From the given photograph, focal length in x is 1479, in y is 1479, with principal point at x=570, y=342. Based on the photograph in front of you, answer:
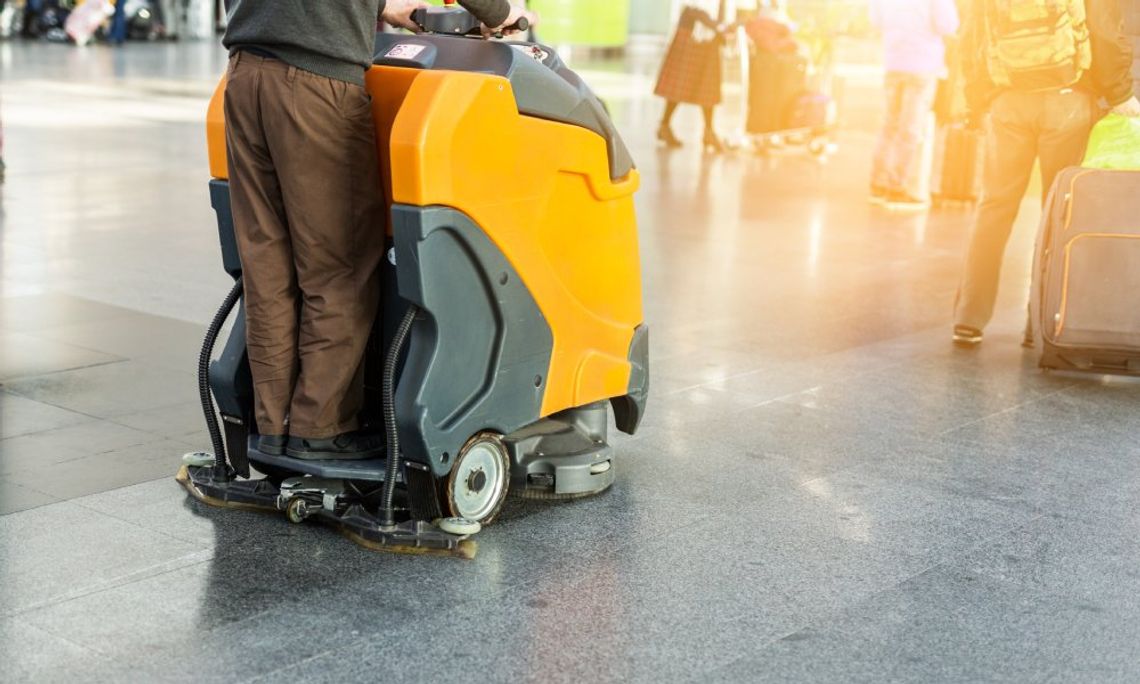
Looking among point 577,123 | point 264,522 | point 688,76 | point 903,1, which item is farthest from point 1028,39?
point 688,76

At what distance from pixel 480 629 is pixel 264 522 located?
83 centimetres

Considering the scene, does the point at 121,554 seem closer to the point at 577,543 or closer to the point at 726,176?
the point at 577,543

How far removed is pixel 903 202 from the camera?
32.0 feet

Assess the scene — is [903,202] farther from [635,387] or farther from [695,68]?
[635,387]

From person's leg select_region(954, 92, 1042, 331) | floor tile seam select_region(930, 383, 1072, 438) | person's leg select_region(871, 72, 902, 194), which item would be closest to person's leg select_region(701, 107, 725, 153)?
person's leg select_region(871, 72, 902, 194)

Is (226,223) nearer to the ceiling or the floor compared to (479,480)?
nearer to the ceiling

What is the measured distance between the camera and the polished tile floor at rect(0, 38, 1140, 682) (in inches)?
115

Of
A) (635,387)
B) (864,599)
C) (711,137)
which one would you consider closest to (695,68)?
(711,137)

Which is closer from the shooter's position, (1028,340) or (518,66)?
(518,66)

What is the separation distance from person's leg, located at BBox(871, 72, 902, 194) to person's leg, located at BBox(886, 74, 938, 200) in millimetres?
22

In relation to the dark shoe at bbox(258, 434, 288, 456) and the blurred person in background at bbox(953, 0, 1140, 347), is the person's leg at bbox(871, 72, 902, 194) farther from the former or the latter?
the dark shoe at bbox(258, 434, 288, 456)

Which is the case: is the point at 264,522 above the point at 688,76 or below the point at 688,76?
below

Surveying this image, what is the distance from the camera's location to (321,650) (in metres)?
2.87

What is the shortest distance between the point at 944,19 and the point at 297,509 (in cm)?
709
